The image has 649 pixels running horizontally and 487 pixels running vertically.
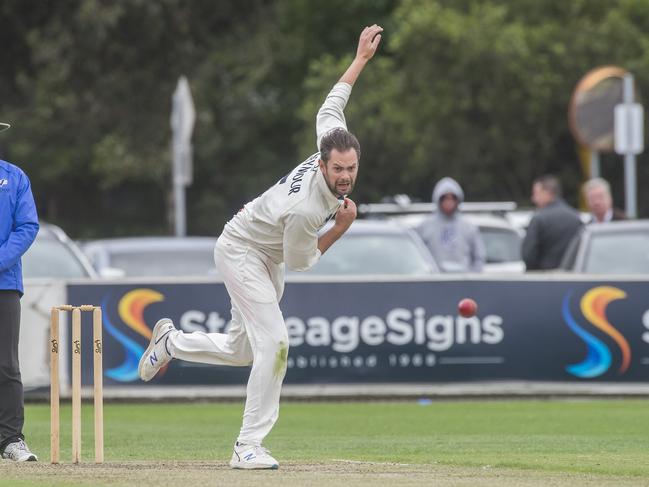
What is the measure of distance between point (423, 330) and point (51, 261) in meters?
3.95

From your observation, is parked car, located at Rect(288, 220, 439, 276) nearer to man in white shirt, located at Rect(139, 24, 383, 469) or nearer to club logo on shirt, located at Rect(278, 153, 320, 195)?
man in white shirt, located at Rect(139, 24, 383, 469)

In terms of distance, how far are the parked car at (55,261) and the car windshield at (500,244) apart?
6097 millimetres

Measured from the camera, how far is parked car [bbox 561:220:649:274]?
57.7 feet

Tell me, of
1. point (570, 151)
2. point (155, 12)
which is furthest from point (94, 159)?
point (155, 12)

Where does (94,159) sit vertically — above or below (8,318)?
above

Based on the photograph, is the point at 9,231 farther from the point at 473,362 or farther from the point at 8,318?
the point at 473,362

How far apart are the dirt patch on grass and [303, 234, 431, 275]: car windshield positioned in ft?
26.7

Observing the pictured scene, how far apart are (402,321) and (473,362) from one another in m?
0.79

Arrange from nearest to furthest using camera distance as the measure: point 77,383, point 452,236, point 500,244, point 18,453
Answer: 1. point 77,383
2. point 18,453
3. point 452,236
4. point 500,244

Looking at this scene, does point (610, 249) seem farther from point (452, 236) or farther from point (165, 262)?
point (165, 262)

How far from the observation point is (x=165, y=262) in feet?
62.3

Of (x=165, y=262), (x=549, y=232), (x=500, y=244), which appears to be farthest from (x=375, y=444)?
A: (x=500, y=244)

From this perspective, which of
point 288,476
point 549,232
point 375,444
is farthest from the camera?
point 549,232

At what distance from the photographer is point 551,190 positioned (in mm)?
18516
